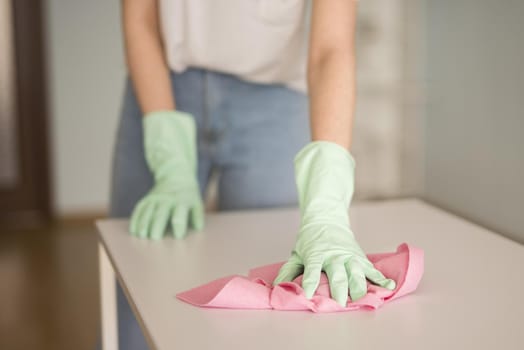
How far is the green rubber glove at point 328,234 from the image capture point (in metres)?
1.01

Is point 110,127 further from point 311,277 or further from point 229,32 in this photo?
point 311,277

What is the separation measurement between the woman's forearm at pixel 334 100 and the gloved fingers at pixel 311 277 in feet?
0.84

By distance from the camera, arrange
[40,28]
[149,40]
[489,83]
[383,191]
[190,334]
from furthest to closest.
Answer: [40,28] → [383,191] → [489,83] → [149,40] → [190,334]

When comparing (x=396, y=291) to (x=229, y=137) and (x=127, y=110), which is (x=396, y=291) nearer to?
(x=229, y=137)

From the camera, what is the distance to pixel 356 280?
3.30ft

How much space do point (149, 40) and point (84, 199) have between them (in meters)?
2.67

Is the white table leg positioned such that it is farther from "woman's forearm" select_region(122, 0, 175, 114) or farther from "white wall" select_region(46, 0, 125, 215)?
"white wall" select_region(46, 0, 125, 215)

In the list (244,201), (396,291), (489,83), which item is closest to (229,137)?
(244,201)

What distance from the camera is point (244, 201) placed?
1.59m

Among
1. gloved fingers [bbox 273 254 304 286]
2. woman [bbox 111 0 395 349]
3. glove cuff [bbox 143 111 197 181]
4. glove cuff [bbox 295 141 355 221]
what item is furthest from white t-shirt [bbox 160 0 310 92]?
gloved fingers [bbox 273 254 304 286]

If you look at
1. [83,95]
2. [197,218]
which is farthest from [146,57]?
[83,95]

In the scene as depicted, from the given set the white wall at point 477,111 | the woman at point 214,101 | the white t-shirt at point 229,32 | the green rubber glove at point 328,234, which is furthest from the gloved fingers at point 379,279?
the white wall at point 477,111

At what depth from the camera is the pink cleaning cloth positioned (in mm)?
970

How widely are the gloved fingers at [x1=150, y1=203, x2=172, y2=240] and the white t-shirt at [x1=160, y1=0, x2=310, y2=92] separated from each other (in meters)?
0.31
